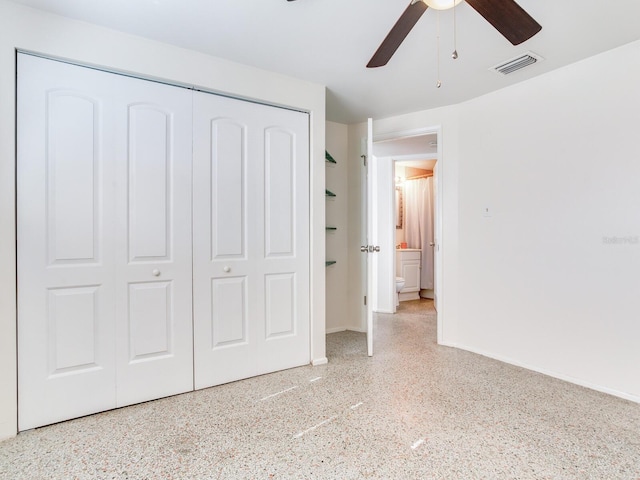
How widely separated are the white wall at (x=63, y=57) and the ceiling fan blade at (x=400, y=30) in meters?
1.08

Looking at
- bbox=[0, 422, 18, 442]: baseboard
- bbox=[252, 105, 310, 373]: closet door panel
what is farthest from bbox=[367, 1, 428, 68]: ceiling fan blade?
bbox=[0, 422, 18, 442]: baseboard

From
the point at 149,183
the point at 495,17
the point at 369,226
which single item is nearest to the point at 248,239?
the point at 149,183

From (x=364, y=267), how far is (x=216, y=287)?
1524 mm

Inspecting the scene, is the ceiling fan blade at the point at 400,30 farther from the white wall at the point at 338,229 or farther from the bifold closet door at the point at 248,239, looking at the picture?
the white wall at the point at 338,229

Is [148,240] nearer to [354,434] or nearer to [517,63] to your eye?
[354,434]

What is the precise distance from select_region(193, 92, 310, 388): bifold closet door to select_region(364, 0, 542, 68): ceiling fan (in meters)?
1.30

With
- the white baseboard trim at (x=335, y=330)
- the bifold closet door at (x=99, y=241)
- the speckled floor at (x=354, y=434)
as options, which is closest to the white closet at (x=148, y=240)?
the bifold closet door at (x=99, y=241)

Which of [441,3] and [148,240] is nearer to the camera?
[441,3]

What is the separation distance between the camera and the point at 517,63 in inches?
99.4

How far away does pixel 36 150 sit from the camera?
1968 mm

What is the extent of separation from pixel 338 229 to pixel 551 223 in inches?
81.9

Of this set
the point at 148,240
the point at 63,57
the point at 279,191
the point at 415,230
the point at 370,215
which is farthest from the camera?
the point at 415,230

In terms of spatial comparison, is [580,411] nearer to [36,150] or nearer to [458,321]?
[458,321]

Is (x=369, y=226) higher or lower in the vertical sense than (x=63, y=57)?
lower
